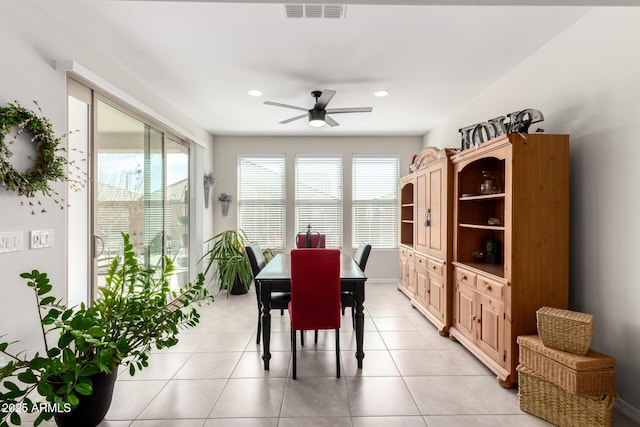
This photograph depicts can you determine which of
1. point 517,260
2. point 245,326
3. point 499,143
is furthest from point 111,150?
point 517,260

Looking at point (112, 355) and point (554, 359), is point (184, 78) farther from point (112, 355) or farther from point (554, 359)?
point (554, 359)

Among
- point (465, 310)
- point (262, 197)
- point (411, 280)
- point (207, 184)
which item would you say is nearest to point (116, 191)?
point (207, 184)

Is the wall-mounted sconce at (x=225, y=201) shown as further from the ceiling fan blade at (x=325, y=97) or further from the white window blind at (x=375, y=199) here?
the ceiling fan blade at (x=325, y=97)

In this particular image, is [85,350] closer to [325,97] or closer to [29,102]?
[29,102]

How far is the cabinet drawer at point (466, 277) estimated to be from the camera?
298 cm

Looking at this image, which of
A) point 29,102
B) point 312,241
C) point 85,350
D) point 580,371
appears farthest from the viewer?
point 312,241

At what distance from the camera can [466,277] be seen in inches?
123

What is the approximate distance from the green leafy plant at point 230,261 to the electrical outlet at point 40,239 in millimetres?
2672

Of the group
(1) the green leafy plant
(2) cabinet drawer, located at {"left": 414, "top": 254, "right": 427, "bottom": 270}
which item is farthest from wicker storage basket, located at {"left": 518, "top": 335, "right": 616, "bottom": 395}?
(1) the green leafy plant

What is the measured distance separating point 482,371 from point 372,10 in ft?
9.53

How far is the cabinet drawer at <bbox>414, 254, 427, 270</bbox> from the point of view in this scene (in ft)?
13.5

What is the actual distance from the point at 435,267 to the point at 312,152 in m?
3.10

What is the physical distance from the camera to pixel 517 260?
95.1 inches

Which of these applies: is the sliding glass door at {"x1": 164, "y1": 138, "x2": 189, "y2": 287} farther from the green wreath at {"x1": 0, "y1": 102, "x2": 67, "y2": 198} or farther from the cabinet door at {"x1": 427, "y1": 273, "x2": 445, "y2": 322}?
the cabinet door at {"x1": 427, "y1": 273, "x2": 445, "y2": 322}
